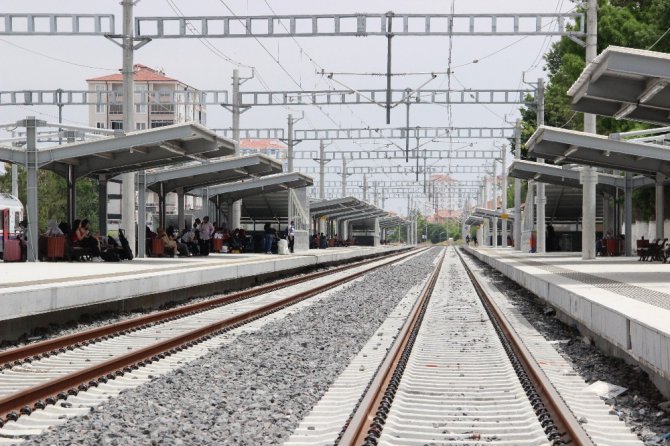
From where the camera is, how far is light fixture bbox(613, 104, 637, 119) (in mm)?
18475

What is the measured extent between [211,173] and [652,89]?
19.1 metres

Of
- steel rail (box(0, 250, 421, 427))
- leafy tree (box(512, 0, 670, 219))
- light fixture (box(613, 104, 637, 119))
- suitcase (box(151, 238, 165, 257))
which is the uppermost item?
leafy tree (box(512, 0, 670, 219))

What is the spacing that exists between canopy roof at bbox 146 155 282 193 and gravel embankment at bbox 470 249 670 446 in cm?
1635

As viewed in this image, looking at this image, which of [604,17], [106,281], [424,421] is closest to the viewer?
[424,421]

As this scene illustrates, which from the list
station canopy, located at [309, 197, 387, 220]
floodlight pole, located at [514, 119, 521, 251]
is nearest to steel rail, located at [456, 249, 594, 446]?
floodlight pole, located at [514, 119, 521, 251]

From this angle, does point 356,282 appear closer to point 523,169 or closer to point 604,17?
point 523,169

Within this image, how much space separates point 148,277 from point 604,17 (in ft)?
86.4

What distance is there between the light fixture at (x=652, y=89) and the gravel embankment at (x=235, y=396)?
6.06m

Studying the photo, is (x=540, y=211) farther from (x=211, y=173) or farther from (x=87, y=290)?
(x=87, y=290)

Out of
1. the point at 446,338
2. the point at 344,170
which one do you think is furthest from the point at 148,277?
the point at 344,170

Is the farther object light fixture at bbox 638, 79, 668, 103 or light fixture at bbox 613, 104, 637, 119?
light fixture at bbox 613, 104, 637, 119

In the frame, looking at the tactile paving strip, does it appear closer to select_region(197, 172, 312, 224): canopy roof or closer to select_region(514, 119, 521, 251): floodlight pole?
select_region(197, 172, 312, 224): canopy roof

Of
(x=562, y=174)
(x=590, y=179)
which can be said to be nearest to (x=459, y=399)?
(x=590, y=179)

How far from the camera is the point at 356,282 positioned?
2758cm
